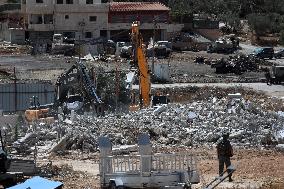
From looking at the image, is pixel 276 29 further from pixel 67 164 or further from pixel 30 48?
pixel 67 164

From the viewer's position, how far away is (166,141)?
24.9m

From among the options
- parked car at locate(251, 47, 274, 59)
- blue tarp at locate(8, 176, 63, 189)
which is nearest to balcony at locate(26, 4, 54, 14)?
parked car at locate(251, 47, 274, 59)

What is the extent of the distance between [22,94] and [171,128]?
1142cm

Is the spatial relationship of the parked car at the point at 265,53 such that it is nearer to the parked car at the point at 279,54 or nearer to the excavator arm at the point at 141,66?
the parked car at the point at 279,54

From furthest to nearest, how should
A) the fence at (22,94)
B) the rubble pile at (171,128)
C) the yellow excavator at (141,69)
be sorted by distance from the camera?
the fence at (22,94), the yellow excavator at (141,69), the rubble pile at (171,128)

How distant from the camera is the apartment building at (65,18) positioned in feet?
224

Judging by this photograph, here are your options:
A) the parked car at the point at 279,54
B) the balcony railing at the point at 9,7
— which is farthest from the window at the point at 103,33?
the parked car at the point at 279,54

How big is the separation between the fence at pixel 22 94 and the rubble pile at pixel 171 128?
7401mm

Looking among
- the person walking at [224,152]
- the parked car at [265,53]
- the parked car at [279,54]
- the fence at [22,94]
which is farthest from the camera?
the parked car at [279,54]

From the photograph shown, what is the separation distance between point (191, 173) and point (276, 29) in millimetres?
60677

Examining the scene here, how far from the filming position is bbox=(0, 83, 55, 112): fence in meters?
34.6

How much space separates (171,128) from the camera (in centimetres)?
2619

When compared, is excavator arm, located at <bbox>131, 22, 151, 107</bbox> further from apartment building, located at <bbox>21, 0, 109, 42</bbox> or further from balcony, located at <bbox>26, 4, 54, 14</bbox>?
balcony, located at <bbox>26, 4, 54, 14</bbox>

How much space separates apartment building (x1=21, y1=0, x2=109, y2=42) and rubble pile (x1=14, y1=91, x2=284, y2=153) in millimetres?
40453
